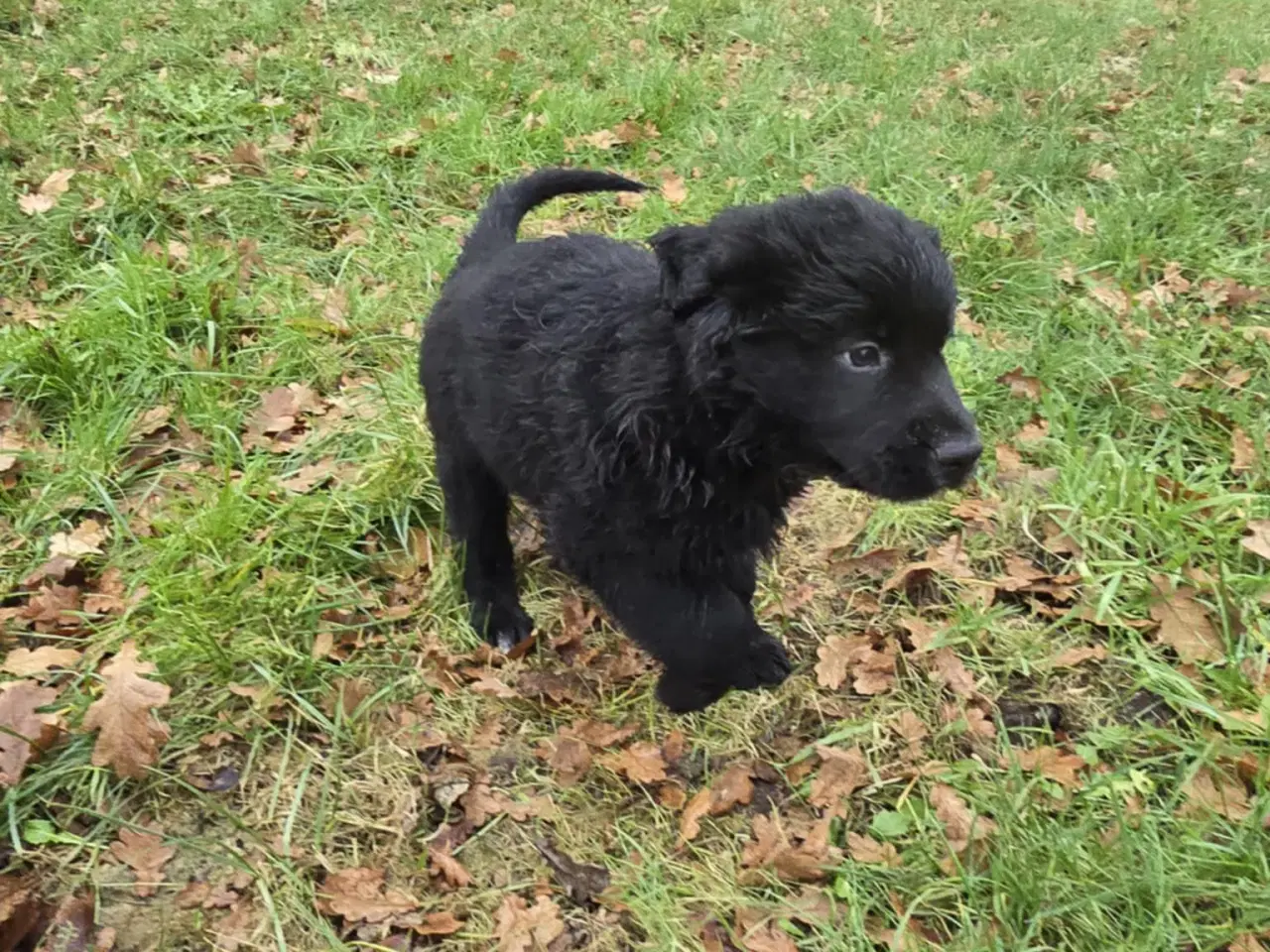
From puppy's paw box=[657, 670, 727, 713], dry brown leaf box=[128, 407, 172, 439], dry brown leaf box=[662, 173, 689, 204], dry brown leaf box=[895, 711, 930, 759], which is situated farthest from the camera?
dry brown leaf box=[662, 173, 689, 204]

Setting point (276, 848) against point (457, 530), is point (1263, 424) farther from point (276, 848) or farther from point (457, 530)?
point (276, 848)

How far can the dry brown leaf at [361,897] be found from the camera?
209cm

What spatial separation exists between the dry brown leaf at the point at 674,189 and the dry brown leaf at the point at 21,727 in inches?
131

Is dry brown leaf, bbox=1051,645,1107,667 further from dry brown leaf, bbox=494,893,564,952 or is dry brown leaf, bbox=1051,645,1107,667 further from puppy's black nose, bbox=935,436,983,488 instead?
dry brown leaf, bbox=494,893,564,952

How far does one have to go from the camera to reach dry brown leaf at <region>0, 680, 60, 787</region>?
2.20m

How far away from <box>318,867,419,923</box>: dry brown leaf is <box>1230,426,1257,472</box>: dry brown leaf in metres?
2.85

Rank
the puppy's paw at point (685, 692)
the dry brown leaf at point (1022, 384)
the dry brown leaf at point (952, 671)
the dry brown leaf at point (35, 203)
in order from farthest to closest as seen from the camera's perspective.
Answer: the dry brown leaf at point (35, 203)
the dry brown leaf at point (1022, 384)
the dry brown leaf at point (952, 671)
the puppy's paw at point (685, 692)

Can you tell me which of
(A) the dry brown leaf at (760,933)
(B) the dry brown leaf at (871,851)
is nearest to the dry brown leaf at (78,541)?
(A) the dry brown leaf at (760,933)

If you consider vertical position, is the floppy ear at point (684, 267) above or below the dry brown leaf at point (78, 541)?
above

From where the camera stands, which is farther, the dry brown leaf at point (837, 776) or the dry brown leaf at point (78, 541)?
the dry brown leaf at point (78, 541)

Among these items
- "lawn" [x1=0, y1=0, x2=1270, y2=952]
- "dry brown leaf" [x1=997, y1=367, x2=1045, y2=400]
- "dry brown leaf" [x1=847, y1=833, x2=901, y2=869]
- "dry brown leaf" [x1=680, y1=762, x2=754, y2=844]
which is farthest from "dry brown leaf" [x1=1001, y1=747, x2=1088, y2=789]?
"dry brown leaf" [x1=997, y1=367, x2=1045, y2=400]

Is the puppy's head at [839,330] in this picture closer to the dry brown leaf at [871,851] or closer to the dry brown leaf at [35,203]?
the dry brown leaf at [871,851]

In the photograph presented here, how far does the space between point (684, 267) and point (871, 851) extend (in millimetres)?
1414

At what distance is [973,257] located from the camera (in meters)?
4.05
